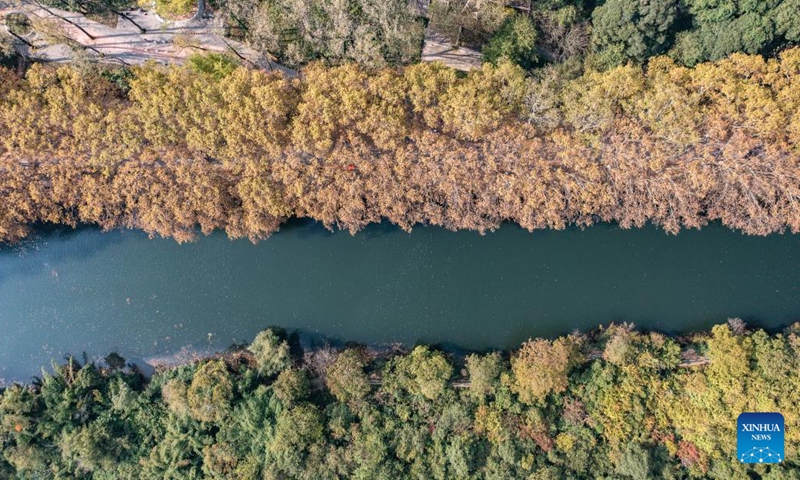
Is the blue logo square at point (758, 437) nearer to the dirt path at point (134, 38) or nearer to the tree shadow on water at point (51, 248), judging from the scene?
the dirt path at point (134, 38)

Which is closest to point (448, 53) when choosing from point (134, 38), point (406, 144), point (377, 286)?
point (406, 144)

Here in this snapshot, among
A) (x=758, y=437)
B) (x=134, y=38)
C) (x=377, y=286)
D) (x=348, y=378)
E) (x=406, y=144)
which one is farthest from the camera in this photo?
(x=377, y=286)

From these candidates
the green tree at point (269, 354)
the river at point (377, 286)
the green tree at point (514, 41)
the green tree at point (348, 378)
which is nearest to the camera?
the green tree at point (514, 41)

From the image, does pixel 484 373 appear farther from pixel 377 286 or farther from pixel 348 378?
pixel 377 286

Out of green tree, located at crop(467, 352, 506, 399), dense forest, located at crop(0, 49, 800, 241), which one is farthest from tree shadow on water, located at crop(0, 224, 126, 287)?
green tree, located at crop(467, 352, 506, 399)

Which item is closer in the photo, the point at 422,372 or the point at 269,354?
the point at 422,372

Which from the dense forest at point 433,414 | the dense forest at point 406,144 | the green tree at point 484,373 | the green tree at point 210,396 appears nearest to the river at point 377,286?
the dense forest at point 433,414

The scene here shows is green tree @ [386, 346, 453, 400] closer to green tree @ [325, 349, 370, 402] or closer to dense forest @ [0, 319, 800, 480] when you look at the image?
dense forest @ [0, 319, 800, 480]
